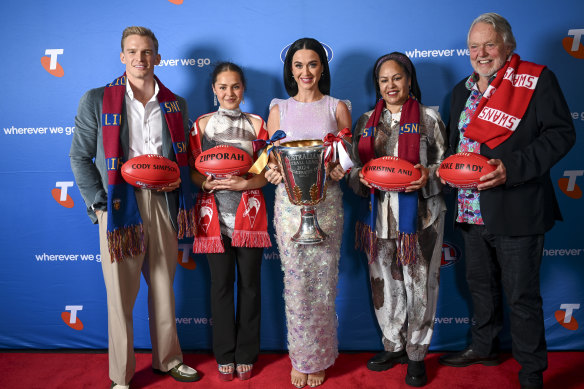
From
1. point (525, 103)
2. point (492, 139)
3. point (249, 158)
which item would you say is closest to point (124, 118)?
point (249, 158)

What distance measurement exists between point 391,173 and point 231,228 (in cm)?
89

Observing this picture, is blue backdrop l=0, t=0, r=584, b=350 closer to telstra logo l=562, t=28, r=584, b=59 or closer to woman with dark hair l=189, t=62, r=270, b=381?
telstra logo l=562, t=28, r=584, b=59

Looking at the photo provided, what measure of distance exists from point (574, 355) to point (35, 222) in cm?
341

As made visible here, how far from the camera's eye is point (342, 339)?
2693mm

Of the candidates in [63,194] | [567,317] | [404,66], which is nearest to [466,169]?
[404,66]

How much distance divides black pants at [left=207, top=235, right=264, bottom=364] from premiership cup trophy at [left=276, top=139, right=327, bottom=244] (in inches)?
20.4

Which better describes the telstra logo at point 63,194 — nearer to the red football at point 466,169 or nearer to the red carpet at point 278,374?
the red carpet at point 278,374

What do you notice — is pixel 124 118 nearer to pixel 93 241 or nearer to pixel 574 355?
pixel 93 241

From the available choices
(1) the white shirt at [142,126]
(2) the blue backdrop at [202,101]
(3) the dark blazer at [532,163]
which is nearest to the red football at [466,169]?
(3) the dark blazer at [532,163]

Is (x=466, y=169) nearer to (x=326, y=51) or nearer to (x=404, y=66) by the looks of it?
(x=404, y=66)

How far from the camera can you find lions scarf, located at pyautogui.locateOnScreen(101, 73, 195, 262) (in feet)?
6.50

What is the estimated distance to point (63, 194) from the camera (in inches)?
104

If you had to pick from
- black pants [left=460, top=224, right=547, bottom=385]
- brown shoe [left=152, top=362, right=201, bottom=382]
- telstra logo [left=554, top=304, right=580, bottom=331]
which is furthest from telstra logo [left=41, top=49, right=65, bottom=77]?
telstra logo [left=554, top=304, right=580, bottom=331]

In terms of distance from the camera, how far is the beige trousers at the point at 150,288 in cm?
210
